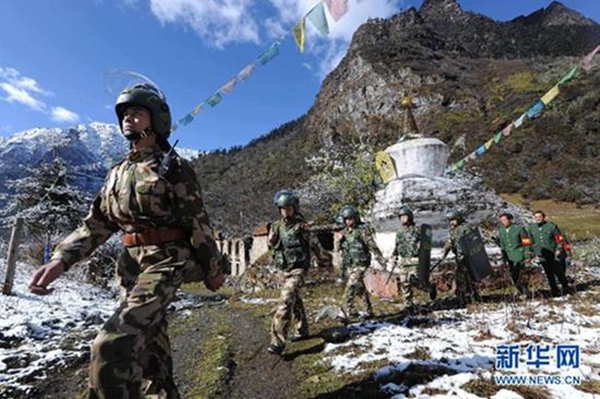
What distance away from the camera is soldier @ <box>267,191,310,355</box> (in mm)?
4668

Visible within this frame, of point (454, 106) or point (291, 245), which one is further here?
point (454, 106)

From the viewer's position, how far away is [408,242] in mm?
6590

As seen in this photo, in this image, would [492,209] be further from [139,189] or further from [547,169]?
[547,169]

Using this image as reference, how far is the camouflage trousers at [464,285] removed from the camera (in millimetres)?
6676

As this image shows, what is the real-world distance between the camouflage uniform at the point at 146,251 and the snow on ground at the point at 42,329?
9.20ft

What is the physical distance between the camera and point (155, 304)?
7.47ft

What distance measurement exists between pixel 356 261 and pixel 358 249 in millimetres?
201

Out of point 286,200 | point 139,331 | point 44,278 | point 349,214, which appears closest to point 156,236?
point 139,331

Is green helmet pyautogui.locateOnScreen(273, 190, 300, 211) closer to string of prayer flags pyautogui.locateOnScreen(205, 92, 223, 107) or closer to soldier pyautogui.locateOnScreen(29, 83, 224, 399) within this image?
soldier pyautogui.locateOnScreen(29, 83, 224, 399)

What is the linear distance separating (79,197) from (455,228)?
47.0ft

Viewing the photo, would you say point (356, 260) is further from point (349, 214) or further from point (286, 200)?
point (286, 200)

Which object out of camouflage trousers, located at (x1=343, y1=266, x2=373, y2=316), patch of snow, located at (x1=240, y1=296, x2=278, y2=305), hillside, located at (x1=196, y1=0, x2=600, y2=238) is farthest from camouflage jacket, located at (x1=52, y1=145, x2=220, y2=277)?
hillside, located at (x1=196, y1=0, x2=600, y2=238)

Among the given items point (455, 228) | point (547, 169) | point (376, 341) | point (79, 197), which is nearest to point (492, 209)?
point (455, 228)

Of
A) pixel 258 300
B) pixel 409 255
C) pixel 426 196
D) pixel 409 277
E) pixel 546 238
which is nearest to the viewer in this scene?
pixel 409 277
